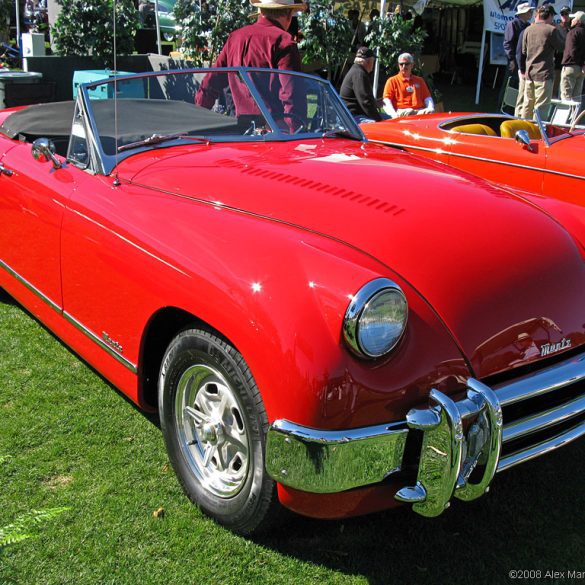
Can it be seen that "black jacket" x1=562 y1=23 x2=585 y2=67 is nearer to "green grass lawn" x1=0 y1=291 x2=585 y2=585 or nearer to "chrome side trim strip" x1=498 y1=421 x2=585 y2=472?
"green grass lawn" x1=0 y1=291 x2=585 y2=585

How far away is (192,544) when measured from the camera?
7.96 feet

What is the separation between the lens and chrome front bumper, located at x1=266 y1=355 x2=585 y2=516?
197 centimetres

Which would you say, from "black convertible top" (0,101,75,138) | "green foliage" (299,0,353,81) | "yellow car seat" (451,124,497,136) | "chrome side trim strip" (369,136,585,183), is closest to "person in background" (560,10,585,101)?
"green foliage" (299,0,353,81)

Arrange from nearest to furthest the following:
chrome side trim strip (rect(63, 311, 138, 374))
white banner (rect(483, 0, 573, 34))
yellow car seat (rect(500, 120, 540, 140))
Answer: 1. chrome side trim strip (rect(63, 311, 138, 374))
2. yellow car seat (rect(500, 120, 540, 140))
3. white banner (rect(483, 0, 573, 34))

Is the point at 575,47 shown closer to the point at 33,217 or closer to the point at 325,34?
the point at 325,34

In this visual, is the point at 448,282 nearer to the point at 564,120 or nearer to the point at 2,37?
the point at 564,120

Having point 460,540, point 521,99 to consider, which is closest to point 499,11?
point 521,99

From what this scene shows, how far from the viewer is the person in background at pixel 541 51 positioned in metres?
10.1

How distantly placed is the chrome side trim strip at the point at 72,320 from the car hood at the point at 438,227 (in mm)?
712

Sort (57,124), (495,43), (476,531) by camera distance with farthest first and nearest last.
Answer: (495,43) → (57,124) → (476,531)

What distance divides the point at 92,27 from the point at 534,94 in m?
7.03

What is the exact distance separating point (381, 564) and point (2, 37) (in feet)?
51.7

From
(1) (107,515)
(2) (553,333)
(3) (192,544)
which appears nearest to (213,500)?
(3) (192,544)

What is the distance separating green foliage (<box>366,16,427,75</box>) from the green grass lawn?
906cm
